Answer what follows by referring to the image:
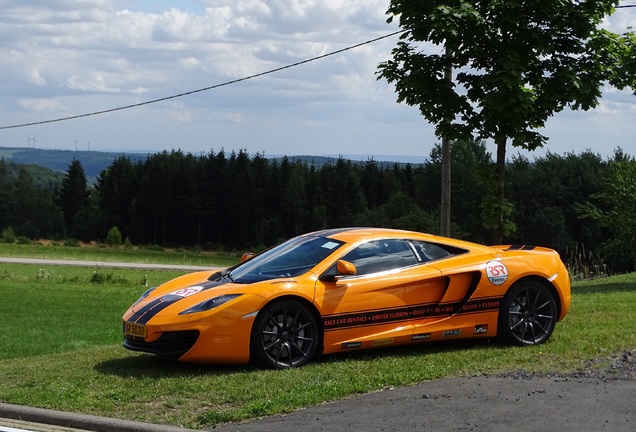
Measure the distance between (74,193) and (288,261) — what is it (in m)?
136

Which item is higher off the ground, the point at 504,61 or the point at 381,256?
the point at 504,61

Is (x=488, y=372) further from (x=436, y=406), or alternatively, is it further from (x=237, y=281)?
(x=237, y=281)

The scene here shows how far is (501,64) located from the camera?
1512cm

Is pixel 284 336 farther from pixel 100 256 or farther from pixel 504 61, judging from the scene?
pixel 100 256

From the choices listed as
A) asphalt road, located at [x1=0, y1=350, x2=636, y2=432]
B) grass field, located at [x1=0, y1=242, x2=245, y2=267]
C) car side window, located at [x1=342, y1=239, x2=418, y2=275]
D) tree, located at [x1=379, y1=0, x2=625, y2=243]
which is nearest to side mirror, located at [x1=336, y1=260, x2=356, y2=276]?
car side window, located at [x1=342, y1=239, x2=418, y2=275]

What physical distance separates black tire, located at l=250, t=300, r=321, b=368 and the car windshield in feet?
1.56

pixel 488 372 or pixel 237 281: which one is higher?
pixel 237 281

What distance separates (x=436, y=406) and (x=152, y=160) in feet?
411

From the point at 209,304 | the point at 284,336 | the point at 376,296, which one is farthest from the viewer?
the point at 376,296

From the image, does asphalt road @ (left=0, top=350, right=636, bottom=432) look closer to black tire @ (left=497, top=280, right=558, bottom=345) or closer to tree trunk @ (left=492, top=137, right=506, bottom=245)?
black tire @ (left=497, top=280, right=558, bottom=345)

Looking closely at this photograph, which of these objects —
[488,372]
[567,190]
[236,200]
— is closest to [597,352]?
[488,372]

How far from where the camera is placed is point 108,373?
29.4ft

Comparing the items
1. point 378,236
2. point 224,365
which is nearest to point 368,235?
A: point 378,236

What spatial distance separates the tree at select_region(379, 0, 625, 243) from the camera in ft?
49.1
